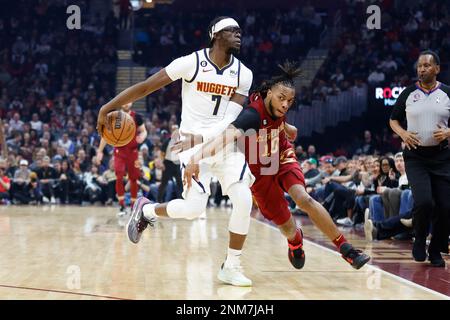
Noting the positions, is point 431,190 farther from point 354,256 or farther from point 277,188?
point 277,188

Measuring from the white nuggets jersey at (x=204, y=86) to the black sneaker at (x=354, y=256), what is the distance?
1.32m

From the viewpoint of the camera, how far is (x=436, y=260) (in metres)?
6.35

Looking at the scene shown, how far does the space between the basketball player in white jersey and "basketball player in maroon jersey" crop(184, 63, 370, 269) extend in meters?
0.16

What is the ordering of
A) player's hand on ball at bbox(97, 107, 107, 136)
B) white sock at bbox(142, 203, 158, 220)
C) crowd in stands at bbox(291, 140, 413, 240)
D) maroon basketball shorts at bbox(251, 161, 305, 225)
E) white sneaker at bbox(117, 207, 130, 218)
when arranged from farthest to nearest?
white sneaker at bbox(117, 207, 130, 218) < crowd in stands at bbox(291, 140, 413, 240) < white sock at bbox(142, 203, 158, 220) < maroon basketball shorts at bbox(251, 161, 305, 225) < player's hand on ball at bbox(97, 107, 107, 136)

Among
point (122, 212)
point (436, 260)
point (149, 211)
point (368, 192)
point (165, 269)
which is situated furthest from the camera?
point (122, 212)

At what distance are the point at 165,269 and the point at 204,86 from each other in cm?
157

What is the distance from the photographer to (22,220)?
37.7ft

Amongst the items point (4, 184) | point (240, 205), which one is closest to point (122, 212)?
point (4, 184)

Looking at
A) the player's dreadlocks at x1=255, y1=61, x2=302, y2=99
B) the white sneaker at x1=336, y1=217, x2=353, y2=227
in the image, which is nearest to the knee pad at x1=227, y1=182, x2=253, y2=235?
the player's dreadlocks at x1=255, y1=61, x2=302, y2=99

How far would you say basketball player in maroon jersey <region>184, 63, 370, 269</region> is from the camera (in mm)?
5195

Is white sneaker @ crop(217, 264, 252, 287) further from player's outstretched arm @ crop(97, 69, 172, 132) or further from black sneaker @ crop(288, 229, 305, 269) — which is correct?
player's outstretched arm @ crop(97, 69, 172, 132)
